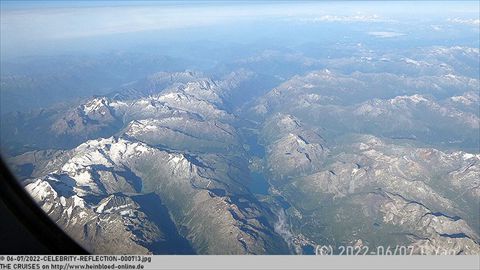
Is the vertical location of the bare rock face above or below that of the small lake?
above

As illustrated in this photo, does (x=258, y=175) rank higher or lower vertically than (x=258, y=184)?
lower

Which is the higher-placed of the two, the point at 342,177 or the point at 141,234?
the point at 141,234

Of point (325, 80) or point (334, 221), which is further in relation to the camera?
point (325, 80)

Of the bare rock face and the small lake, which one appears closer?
the bare rock face

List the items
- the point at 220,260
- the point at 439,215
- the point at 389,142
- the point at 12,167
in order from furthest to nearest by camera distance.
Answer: the point at 389,142 < the point at 439,215 < the point at 220,260 < the point at 12,167

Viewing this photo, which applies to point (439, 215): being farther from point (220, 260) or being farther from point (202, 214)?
point (220, 260)

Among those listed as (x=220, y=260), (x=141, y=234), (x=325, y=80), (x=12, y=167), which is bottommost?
(x=325, y=80)

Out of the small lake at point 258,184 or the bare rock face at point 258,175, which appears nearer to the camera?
the bare rock face at point 258,175

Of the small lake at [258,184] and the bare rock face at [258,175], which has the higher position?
the bare rock face at [258,175]

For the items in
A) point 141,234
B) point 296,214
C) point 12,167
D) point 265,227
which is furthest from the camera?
point 296,214

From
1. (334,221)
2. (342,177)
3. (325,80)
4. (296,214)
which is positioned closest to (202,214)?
(296,214)

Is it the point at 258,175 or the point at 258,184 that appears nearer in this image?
the point at 258,184
